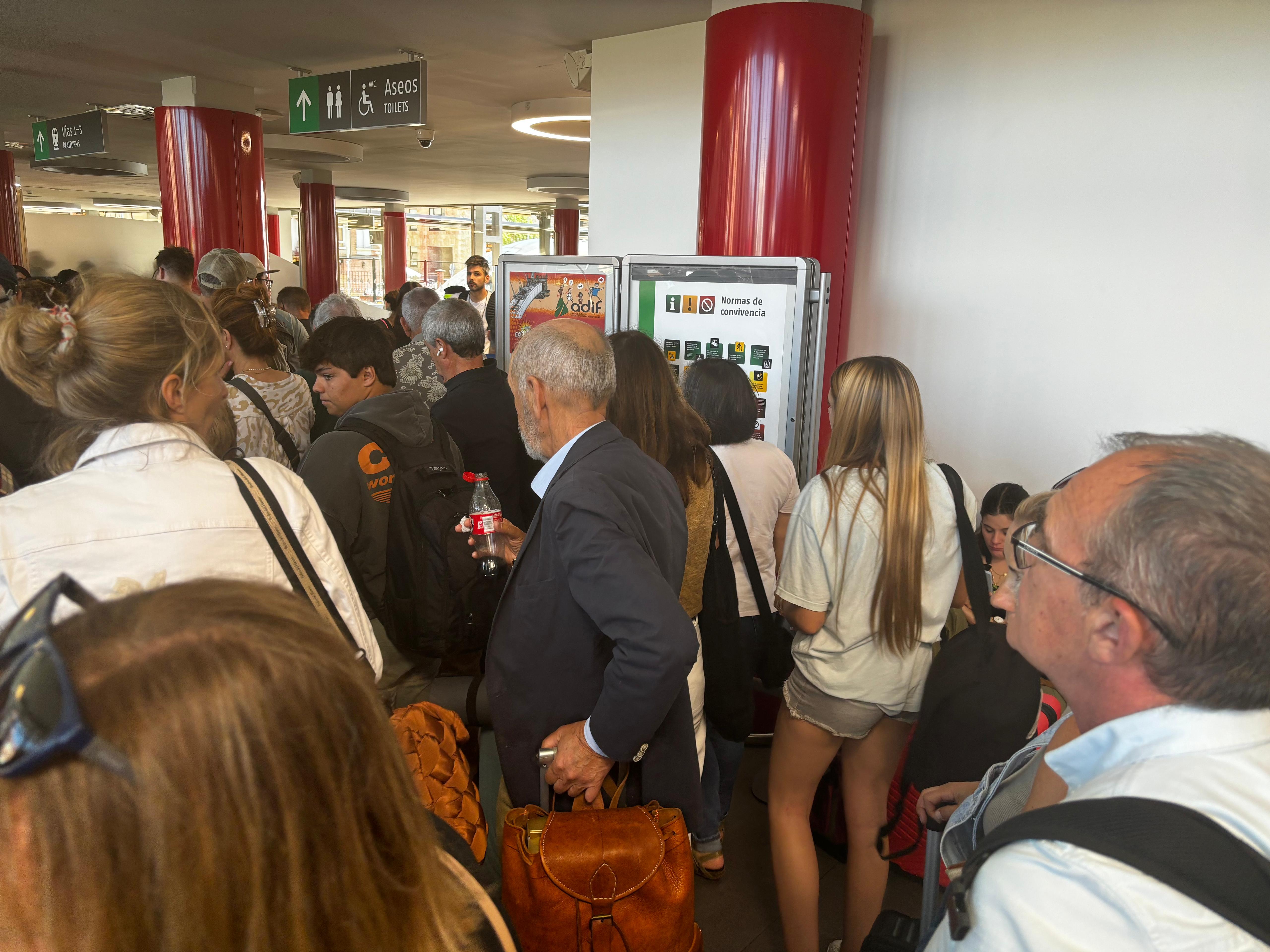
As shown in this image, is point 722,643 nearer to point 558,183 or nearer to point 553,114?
point 553,114

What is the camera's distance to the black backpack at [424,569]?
2377 millimetres

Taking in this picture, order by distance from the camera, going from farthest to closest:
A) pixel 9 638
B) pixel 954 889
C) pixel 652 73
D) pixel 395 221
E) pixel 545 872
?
pixel 395 221 → pixel 652 73 → pixel 545 872 → pixel 954 889 → pixel 9 638

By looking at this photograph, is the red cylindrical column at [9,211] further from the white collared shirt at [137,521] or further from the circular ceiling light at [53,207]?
the white collared shirt at [137,521]

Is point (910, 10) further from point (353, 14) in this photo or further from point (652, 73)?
point (353, 14)

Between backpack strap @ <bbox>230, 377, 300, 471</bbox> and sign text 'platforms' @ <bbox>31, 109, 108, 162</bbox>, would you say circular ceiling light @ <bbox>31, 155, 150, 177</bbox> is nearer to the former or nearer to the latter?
sign text 'platforms' @ <bbox>31, 109, 108, 162</bbox>

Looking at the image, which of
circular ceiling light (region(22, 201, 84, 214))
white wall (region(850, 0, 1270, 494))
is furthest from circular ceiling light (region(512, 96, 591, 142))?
circular ceiling light (region(22, 201, 84, 214))

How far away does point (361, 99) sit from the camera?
5.97 metres

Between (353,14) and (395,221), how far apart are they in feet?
54.0

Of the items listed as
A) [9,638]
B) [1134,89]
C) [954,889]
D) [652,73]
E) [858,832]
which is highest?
[652,73]

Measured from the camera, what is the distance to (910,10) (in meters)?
3.97

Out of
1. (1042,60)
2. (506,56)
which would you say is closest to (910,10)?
(1042,60)

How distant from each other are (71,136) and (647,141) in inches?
288

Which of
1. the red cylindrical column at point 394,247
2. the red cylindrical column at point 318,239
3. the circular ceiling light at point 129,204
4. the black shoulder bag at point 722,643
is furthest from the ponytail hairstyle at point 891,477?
the circular ceiling light at point 129,204

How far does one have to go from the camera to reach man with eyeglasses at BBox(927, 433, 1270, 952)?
0.73 meters
